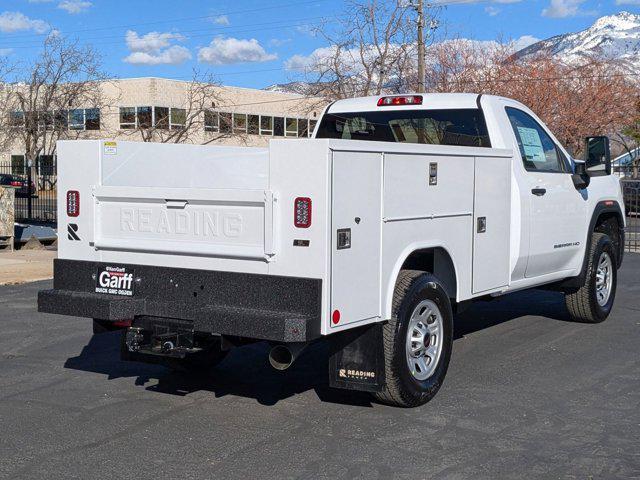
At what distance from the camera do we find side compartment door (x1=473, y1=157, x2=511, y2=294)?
22.9ft

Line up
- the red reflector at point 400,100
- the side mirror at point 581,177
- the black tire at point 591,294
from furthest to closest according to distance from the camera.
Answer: the black tire at point 591,294
the side mirror at point 581,177
the red reflector at point 400,100

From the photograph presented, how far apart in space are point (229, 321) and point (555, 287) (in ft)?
15.7

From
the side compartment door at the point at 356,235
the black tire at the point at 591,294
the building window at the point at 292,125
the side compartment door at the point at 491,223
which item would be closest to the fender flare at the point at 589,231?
the black tire at the point at 591,294

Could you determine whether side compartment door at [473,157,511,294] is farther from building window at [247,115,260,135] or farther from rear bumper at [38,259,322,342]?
building window at [247,115,260,135]

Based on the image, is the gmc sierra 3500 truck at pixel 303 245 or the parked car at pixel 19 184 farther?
the parked car at pixel 19 184

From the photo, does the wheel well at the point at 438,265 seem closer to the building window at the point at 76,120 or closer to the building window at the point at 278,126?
the building window at the point at 76,120

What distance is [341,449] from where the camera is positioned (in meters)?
5.45

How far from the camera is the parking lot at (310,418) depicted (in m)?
5.17

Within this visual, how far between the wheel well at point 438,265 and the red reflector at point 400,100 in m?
2.01

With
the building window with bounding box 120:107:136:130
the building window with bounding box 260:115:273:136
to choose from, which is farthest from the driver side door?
the building window with bounding box 260:115:273:136

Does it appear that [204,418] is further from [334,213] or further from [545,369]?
[545,369]

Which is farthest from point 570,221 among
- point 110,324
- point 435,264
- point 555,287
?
point 110,324

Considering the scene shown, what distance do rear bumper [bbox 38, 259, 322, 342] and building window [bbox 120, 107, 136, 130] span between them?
48414 mm

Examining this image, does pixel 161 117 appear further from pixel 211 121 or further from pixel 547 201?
pixel 547 201
